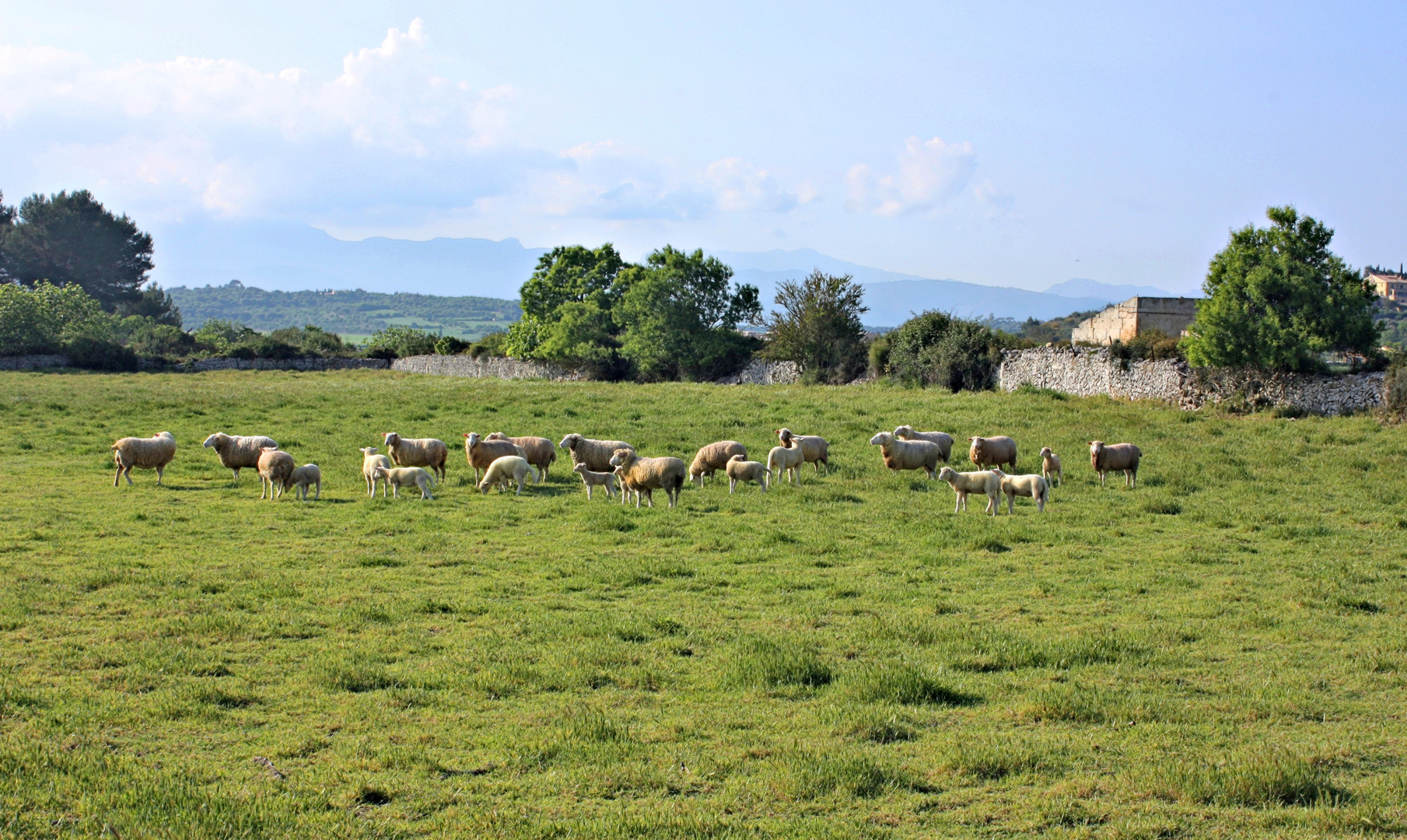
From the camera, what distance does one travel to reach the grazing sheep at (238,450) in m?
20.4

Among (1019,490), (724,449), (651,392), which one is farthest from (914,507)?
(651,392)

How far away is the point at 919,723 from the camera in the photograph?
715 centimetres

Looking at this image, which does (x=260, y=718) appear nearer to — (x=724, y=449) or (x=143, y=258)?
(x=724, y=449)

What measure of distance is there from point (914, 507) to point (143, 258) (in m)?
127

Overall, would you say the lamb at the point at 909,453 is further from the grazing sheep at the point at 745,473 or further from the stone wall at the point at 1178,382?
the stone wall at the point at 1178,382

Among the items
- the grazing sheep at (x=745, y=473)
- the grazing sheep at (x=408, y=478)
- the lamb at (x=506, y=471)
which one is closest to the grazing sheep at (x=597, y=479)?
the lamb at (x=506, y=471)

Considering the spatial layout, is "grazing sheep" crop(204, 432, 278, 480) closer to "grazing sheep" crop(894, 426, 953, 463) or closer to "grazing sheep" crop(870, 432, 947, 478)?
"grazing sheep" crop(870, 432, 947, 478)

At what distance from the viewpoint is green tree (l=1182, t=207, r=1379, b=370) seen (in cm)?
3022

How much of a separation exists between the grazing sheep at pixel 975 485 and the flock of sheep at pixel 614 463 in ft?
0.06

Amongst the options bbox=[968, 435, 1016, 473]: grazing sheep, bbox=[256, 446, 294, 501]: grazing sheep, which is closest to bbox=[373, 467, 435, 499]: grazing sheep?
bbox=[256, 446, 294, 501]: grazing sheep

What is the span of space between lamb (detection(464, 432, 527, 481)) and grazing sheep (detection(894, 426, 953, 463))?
326 inches

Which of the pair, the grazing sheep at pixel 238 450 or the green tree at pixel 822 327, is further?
the green tree at pixel 822 327

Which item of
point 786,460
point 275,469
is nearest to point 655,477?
point 786,460

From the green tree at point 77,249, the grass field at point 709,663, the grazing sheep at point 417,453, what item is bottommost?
the grass field at point 709,663
